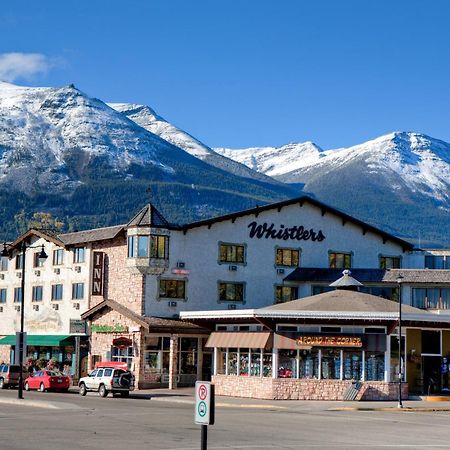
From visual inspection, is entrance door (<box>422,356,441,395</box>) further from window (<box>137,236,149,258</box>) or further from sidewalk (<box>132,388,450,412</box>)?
window (<box>137,236,149,258</box>)

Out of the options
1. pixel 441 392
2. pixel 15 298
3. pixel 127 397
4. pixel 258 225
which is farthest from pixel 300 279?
pixel 15 298

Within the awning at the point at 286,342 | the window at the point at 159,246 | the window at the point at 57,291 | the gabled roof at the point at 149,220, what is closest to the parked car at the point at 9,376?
the window at the point at 159,246

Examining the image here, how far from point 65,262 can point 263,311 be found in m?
27.8

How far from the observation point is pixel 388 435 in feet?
112

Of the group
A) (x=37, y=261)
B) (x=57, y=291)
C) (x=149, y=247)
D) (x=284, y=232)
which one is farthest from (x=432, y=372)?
(x=37, y=261)

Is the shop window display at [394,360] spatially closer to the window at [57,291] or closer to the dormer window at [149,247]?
the dormer window at [149,247]

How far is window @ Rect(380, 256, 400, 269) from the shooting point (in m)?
82.8

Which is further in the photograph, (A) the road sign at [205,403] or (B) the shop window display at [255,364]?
(B) the shop window display at [255,364]

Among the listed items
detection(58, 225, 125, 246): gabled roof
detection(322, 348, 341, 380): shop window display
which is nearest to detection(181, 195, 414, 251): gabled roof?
detection(58, 225, 125, 246): gabled roof

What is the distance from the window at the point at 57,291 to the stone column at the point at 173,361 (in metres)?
17.7

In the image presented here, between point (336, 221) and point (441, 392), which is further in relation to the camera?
point (336, 221)

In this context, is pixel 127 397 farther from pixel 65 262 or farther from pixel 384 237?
pixel 384 237

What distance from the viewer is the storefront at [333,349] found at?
59.6 meters

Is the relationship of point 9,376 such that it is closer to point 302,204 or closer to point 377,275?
point 302,204
